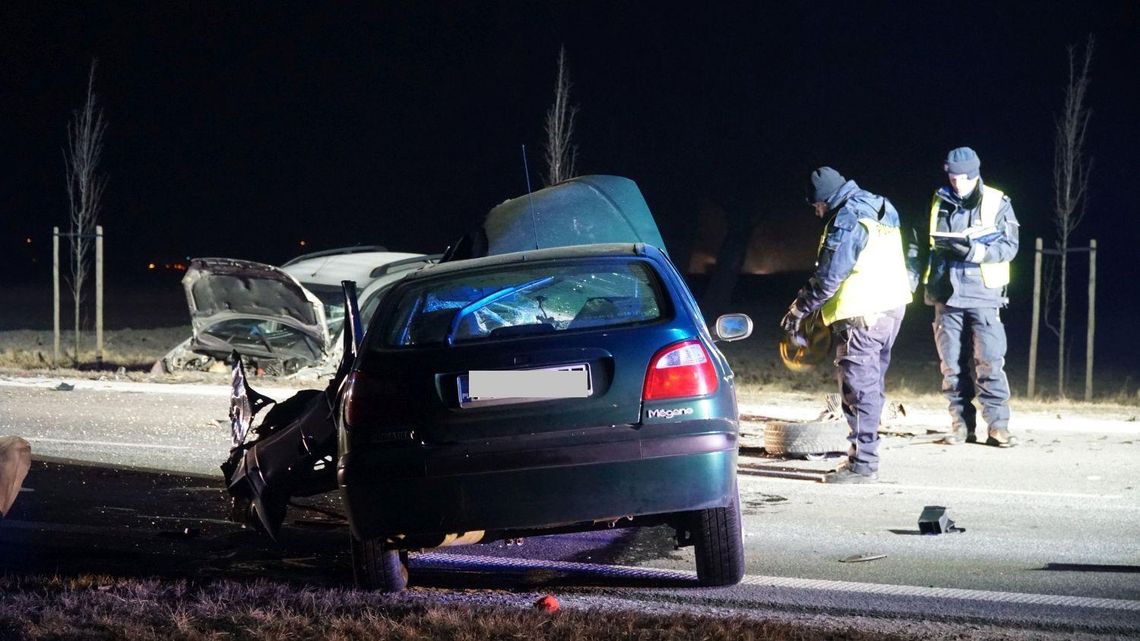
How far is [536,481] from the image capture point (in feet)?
16.1

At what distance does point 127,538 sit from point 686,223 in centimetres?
2927

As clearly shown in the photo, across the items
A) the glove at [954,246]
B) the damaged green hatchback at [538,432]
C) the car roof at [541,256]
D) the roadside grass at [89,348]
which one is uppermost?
the glove at [954,246]

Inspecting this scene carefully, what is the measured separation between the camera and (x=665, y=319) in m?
5.12

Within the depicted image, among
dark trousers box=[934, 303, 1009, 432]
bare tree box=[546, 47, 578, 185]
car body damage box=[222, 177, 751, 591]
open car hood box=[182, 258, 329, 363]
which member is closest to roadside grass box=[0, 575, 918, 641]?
car body damage box=[222, 177, 751, 591]

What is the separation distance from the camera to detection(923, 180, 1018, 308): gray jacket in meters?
9.22

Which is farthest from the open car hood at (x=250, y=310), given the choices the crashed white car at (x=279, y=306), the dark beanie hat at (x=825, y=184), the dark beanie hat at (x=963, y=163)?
the dark beanie hat at (x=963, y=163)

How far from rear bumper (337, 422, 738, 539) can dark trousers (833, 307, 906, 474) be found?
3226 mm

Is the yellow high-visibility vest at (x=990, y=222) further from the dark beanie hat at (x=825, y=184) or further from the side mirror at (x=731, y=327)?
the side mirror at (x=731, y=327)

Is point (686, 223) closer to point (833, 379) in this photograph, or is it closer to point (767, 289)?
A: point (767, 289)

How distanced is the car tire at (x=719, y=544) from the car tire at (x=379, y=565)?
124 cm

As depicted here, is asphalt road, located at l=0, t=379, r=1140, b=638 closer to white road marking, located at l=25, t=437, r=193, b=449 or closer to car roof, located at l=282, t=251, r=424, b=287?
white road marking, located at l=25, t=437, r=193, b=449

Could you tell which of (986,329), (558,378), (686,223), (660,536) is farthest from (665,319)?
(686,223)

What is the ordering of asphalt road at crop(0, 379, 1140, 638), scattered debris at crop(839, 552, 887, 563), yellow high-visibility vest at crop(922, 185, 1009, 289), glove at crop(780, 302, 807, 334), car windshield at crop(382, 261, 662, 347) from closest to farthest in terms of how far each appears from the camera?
asphalt road at crop(0, 379, 1140, 638)
car windshield at crop(382, 261, 662, 347)
scattered debris at crop(839, 552, 887, 563)
glove at crop(780, 302, 807, 334)
yellow high-visibility vest at crop(922, 185, 1009, 289)

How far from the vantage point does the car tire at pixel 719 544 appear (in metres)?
5.20
